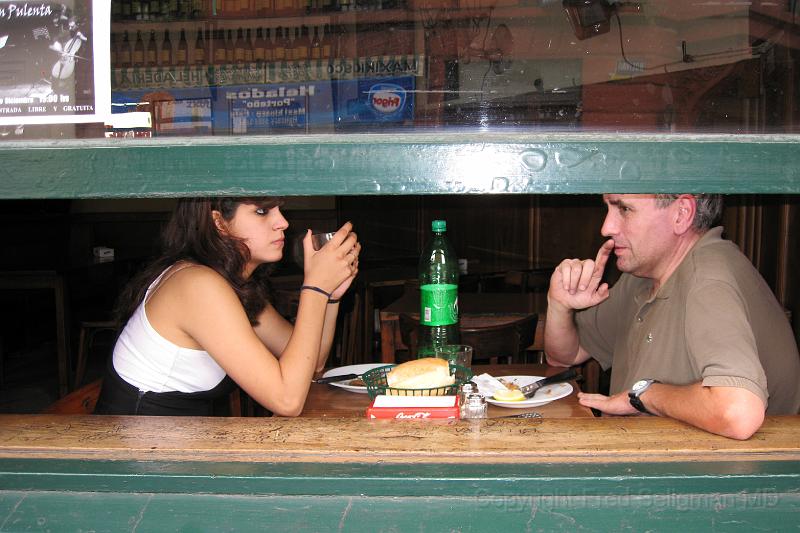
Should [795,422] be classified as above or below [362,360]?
above

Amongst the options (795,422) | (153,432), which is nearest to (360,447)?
(153,432)

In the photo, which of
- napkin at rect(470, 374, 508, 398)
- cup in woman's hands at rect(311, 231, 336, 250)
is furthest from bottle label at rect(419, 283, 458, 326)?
cup in woman's hands at rect(311, 231, 336, 250)

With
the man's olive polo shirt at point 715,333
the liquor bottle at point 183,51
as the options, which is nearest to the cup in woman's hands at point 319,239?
the man's olive polo shirt at point 715,333

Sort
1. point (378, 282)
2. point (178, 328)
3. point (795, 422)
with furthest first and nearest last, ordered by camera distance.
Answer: point (378, 282)
point (178, 328)
point (795, 422)

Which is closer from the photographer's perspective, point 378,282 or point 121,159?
point 121,159

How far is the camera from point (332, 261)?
1916 millimetres

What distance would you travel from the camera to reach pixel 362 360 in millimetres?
5203

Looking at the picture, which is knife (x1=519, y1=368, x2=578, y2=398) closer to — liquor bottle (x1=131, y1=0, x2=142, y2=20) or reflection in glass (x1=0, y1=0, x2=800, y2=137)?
liquor bottle (x1=131, y1=0, x2=142, y2=20)

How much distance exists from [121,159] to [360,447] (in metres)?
0.53

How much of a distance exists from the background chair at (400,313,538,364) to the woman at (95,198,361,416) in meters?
0.72

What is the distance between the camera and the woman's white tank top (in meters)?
1.98

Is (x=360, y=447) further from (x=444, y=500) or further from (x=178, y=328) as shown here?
(x=178, y=328)

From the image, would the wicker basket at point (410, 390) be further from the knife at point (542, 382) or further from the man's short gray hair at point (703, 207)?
the man's short gray hair at point (703, 207)

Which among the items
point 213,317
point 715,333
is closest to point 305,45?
point 213,317
